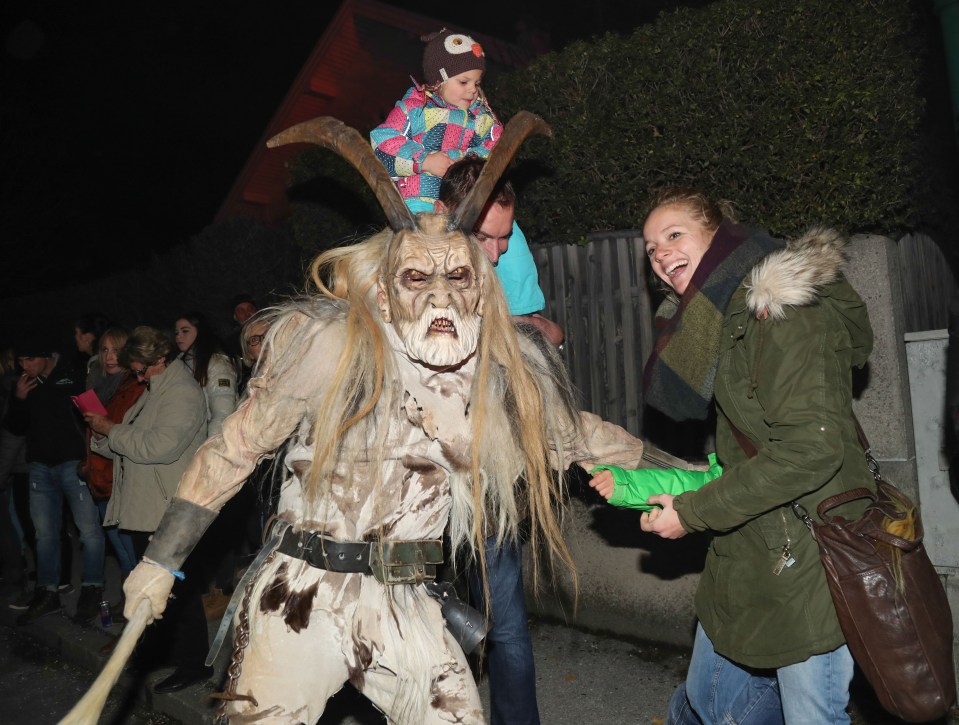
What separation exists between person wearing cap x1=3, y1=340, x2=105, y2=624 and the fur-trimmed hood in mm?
5277

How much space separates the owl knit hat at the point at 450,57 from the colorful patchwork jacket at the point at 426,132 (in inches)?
3.8

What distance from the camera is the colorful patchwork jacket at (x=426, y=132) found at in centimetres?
334

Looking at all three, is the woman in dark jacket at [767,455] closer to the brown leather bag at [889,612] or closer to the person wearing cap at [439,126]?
the brown leather bag at [889,612]

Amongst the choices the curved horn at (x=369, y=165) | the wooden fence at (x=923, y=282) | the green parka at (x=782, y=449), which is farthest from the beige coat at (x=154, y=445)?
the wooden fence at (x=923, y=282)

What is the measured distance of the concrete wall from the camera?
388 cm

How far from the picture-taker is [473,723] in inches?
89.8

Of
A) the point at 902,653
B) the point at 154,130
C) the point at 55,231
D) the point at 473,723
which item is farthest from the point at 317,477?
the point at 154,130

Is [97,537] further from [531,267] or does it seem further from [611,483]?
[611,483]

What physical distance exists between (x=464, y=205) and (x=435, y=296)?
0.38m

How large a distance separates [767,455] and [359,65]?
42.7 feet

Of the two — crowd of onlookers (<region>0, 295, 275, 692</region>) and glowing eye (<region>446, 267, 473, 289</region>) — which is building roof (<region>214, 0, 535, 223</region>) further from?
glowing eye (<region>446, 267, 473, 289</region>)

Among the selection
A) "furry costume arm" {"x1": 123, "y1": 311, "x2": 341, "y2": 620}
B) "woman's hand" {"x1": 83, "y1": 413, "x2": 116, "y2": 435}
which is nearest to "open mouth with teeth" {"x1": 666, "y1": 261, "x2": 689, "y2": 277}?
"furry costume arm" {"x1": 123, "y1": 311, "x2": 341, "y2": 620}

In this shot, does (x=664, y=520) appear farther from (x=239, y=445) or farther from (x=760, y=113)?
(x=760, y=113)

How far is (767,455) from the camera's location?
216cm
